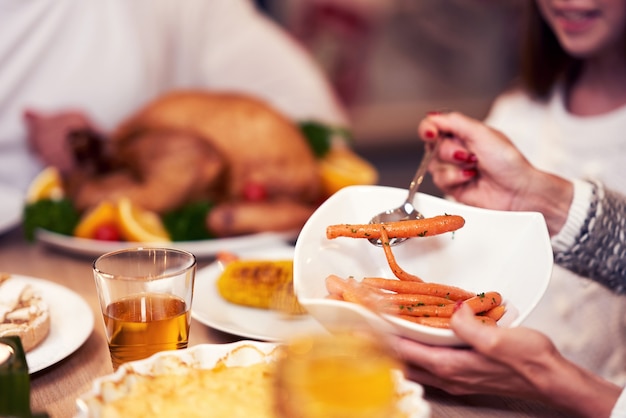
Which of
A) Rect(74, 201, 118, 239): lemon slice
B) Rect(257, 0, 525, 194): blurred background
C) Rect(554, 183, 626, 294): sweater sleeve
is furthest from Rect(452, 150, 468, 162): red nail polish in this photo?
Rect(257, 0, 525, 194): blurred background

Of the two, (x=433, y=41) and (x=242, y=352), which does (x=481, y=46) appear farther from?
(x=242, y=352)

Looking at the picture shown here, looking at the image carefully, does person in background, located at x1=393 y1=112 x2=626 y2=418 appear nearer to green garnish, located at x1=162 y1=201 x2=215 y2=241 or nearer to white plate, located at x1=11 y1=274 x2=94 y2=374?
white plate, located at x1=11 y1=274 x2=94 y2=374

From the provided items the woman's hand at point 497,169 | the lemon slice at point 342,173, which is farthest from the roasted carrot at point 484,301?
the lemon slice at point 342,173

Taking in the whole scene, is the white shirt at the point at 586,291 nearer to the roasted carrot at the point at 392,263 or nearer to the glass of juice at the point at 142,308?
the roasted carrot at the point at 392,263

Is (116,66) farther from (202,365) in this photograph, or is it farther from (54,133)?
(202,365)

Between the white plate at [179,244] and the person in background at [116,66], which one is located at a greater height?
the person in background at [116,66]

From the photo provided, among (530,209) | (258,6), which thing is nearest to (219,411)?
(530,209)

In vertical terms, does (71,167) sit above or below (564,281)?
above
